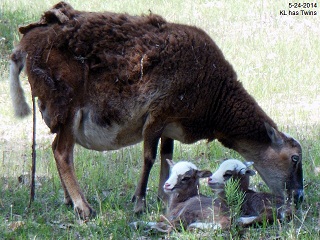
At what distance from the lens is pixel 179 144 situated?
1120cm

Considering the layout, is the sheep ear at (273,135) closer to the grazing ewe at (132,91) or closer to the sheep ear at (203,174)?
the grazing ewe at (132,91)

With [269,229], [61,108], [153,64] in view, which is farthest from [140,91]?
[269,229]

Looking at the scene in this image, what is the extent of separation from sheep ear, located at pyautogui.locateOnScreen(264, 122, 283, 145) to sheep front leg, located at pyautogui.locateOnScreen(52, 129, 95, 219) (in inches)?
87.8

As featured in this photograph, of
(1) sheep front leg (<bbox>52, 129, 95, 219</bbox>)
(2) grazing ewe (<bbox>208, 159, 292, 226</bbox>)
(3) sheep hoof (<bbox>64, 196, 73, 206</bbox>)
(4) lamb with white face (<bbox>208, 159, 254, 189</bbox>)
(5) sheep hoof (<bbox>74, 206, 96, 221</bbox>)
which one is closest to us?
(2) grazing ewe (<bbox>208, 159, 292, 226</bbox>)

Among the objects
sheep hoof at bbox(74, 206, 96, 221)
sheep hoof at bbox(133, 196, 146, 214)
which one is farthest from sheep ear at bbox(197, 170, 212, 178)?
sheep hoof at bbox(74, 206, 96, 221)

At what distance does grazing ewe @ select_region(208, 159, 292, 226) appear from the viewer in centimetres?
753

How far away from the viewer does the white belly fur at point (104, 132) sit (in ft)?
28.7

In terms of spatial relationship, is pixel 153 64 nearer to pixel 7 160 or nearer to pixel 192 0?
pixel 7 160

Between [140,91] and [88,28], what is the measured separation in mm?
958

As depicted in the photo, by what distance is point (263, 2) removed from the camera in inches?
747

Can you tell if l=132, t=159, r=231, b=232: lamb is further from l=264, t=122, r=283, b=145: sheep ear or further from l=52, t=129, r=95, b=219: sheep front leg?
l=264, t=122, r=283, b=145: sheep ear

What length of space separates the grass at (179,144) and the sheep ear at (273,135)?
0.68 metres

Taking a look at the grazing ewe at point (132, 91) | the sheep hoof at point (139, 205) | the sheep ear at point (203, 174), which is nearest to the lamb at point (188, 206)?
the sheep ear at point (203, 174)

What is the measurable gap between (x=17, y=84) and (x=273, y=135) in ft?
9.92
